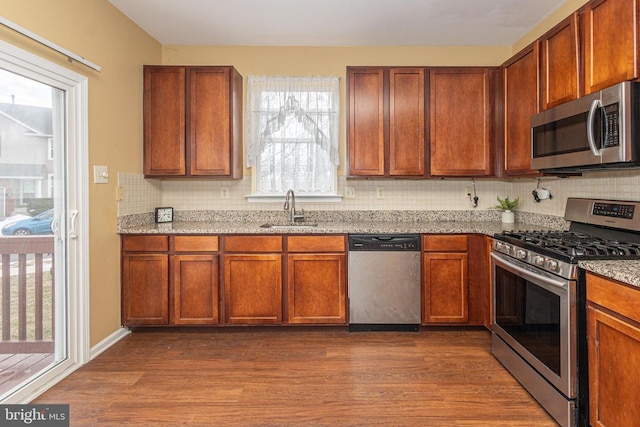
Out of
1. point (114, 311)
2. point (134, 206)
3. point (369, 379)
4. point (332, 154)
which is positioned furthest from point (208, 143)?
point (369, 379)

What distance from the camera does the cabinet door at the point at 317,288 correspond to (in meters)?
3.28

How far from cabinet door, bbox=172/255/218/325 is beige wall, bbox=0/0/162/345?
1.57 ft

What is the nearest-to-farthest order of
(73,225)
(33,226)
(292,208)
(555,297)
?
1. (555,297)
2. (33,226)
3. (73,225)
4. (292,208)

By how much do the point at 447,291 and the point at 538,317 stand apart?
111cm

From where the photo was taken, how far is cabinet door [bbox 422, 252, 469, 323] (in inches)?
129

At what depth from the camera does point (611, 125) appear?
2.05 metres

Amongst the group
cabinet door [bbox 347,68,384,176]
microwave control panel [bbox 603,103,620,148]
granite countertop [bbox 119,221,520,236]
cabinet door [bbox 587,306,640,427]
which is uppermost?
cabinet door [bbox 347,68,384,176]

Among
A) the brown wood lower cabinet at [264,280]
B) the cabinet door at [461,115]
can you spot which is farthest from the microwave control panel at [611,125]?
the cabinet door at [461,115]

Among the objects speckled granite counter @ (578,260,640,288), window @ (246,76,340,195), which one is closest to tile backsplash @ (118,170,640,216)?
window @ (246,76,340,195)

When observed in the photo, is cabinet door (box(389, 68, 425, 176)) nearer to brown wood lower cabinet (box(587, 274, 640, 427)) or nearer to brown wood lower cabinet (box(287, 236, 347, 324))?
brown wood lower cabinet (box(287, 236, 347, 324))

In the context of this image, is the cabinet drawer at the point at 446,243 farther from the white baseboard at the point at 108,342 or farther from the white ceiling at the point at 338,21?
the white baseboard at the point at 108,342

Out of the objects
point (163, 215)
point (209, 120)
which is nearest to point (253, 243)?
point (163, 215)

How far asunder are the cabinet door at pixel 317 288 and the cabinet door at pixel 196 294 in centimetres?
63

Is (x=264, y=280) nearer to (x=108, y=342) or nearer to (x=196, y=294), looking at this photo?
(x=196, y=294)
